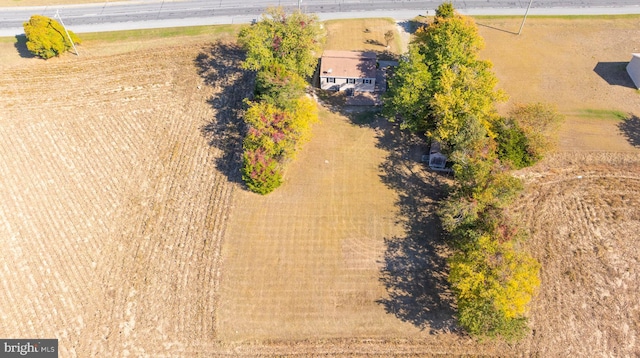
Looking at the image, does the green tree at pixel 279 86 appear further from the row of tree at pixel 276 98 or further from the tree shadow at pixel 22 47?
the tree shadow at pixel 22 47

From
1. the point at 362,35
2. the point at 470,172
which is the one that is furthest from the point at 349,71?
the point at 470,172

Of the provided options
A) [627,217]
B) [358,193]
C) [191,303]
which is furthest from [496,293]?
[191,303]

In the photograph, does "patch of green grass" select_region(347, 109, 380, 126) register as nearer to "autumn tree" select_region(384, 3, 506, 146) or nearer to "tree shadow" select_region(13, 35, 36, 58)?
"autumn tree" select_region(384, 3, 506, 146)

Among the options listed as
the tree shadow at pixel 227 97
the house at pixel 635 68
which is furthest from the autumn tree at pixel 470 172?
the house at pixel 635 68

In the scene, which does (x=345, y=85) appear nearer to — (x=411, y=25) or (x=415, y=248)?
(x=411, y=25)

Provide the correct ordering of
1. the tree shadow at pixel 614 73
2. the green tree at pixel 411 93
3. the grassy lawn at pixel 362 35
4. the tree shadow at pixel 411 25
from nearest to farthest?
1. the green tree at pixel 411 93
2. the tree shadow at pixel 614 73
3. the grassy lawn at pixel 362 35
4. the tree shadow at pixel 411 25
